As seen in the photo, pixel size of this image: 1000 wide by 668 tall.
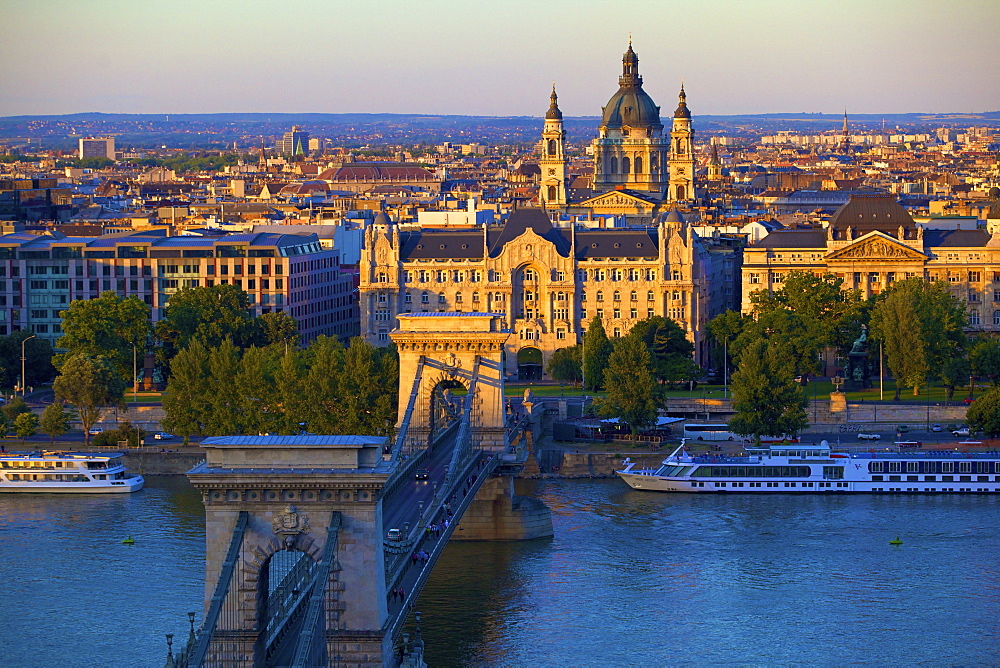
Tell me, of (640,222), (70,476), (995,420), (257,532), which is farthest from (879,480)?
(640,222)

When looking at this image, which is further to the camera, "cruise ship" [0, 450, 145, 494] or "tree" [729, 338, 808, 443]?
"tree" [729, 338, 808, 443]

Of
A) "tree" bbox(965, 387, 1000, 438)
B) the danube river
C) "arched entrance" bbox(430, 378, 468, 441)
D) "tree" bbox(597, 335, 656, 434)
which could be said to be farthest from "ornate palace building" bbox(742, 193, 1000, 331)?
"arched entrance" bbox(430, 378, 468, 441)

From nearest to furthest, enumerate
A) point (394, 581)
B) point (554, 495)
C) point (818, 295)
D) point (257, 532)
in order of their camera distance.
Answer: point (257, 532) → point (394, 581) → point (554, 495) → point (818, 295)

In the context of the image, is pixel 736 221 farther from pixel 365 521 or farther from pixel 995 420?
pixel 365 521

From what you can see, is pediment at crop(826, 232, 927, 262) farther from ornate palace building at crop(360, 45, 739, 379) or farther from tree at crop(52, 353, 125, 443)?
tree at crop(52, 353, 125, 443)

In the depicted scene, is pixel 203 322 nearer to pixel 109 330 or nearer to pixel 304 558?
pixel 109 330

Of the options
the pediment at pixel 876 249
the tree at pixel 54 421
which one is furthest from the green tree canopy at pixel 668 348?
the tree at pixel 54 421
